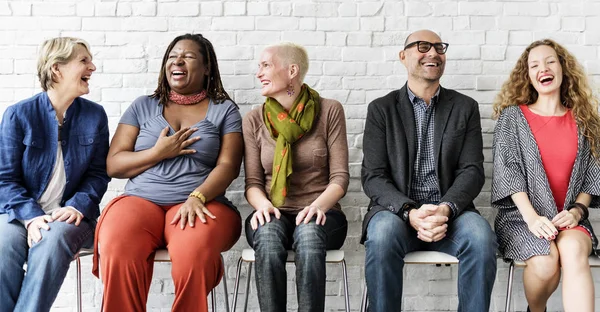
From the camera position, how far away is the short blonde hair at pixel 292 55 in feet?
9.19

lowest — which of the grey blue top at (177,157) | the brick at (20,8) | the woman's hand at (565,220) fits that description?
the woman's hand at (565,220)

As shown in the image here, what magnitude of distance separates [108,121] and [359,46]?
1296mm

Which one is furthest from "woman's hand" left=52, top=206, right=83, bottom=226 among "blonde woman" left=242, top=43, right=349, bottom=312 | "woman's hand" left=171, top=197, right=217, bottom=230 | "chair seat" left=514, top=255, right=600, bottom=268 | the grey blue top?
"chair seat" left=514, top=255, right=600, bottom=268

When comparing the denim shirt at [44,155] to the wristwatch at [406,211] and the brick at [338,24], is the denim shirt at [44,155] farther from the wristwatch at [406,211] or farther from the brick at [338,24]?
the wristwatch at [406,211]

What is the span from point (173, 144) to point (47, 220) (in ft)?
1.89

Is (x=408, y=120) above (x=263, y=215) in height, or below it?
above

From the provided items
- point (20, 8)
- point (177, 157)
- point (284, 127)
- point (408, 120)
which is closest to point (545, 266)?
point (408, 120)

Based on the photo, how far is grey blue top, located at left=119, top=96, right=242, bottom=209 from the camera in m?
2.67

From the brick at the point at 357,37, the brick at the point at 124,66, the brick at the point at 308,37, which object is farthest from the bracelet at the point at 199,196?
the brick at the point at 357,37

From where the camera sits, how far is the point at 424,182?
273 cm

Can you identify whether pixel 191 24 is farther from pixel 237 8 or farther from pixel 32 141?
pixel 32 141

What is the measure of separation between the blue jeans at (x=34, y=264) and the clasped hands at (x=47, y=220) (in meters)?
0.02

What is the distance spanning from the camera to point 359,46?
10.4 ft

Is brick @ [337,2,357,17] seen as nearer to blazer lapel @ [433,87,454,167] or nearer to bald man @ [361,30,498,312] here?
bald man @ [361,30,498,312]
